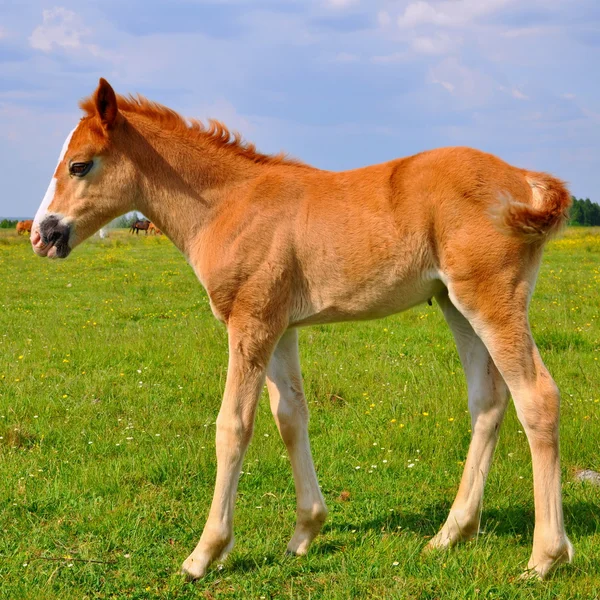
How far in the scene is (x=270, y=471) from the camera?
206 inches

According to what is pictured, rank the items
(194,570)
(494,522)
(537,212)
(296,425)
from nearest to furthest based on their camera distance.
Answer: (537,212), (194,570), (296,425), (494,522)

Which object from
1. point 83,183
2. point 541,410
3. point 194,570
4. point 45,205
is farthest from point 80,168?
point 541,410

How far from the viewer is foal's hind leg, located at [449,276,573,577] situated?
371 cm

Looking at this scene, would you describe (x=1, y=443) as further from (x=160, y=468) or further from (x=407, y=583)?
(x=407, y=583)

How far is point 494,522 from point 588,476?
959 mm

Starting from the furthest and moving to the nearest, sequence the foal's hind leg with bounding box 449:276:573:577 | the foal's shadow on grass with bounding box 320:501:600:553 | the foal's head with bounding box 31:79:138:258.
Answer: the foal's shadow on grass with bounding box 320:501:600:553, the foal's head with bounding box 31:79:138:258, the foal's hind leg with bounding box 449:276:573:577

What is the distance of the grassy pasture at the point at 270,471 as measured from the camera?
3852mm

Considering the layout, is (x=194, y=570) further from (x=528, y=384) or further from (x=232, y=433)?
(x=528, y=384)

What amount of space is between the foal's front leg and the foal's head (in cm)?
111

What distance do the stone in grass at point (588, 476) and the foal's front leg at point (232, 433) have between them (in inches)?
97.2

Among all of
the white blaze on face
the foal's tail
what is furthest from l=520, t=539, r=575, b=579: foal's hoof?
the white blaze on face

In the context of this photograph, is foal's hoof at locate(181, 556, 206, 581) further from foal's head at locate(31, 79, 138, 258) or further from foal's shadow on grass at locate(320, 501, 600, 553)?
foal's head at locate(31, 79, 138, 258)

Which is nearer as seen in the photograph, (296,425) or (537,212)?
(537,212)

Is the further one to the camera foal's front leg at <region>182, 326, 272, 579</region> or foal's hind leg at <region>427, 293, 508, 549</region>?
foal's hind leg at <region>427, 293, 508, 549</region>
